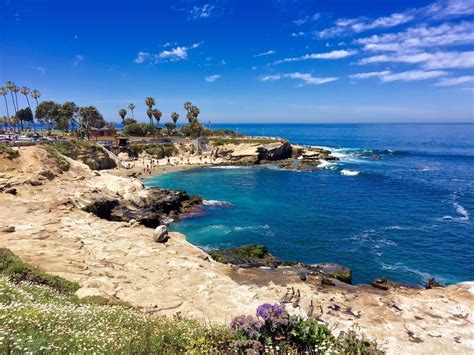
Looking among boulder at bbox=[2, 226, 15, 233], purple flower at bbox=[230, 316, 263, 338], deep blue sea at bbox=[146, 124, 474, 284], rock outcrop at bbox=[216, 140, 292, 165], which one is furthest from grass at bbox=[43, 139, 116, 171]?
purple flower at bbox=[230, 316, 263, 338]

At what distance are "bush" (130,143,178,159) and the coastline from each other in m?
57.2

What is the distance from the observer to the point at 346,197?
168ft

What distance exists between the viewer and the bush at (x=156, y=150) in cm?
8522

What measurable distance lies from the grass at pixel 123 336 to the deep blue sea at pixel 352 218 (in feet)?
63.7

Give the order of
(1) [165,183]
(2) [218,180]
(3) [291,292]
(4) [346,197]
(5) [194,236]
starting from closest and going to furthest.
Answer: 1. (3) [291,292]
2. (5) [194,236]
3. (4) [346,197]
4. (1) [165,183]
5. (2) [218,180]

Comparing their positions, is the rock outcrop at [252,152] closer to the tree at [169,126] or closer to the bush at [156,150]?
the bush at [156,150]

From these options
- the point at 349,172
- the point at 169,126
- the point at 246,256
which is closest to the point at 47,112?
the point at 169,126

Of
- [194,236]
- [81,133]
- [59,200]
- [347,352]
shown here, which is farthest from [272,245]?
[81,133]

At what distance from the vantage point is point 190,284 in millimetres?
19453

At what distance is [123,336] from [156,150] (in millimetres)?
82502

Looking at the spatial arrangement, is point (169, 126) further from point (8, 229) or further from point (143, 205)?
point (8, 229)

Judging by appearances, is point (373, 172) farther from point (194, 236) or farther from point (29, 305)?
point (29, 305)

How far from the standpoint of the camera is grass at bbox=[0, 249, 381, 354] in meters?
6.60

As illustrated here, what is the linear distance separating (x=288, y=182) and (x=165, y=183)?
955 inches
